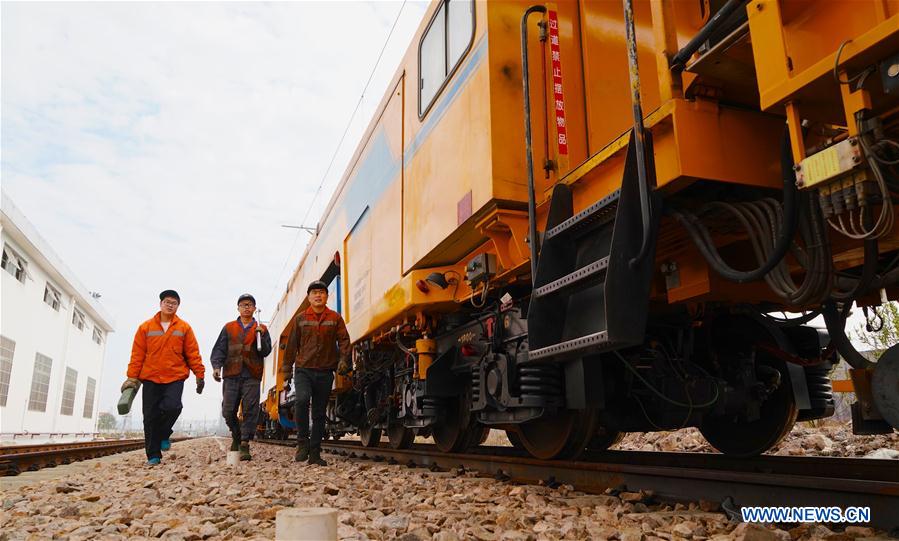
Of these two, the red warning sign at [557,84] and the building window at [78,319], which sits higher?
the building window at [78,319]

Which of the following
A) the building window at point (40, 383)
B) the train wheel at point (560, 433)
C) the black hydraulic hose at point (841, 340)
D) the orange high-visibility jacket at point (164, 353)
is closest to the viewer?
the black hydraulic hose at point (841, 340)

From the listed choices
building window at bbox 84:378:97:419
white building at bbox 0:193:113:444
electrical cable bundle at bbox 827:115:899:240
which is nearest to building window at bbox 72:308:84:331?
white building at bbox 0:193:113:444

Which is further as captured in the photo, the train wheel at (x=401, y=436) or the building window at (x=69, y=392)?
the building window at (x=69, y=392)

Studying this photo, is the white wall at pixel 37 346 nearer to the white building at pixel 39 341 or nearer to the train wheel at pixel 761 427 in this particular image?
the white building at pixel 39 341

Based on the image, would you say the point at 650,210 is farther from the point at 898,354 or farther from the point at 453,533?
the point at 453,533

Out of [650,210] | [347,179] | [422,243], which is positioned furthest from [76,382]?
[650,210]

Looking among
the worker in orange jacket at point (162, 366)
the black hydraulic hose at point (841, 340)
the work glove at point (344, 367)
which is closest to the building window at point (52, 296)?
the worker in orange jacket at point (162, 366)

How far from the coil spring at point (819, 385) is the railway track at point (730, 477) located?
1.29 feet

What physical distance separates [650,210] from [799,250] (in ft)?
1.89

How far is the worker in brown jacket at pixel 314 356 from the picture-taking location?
666 centimetres

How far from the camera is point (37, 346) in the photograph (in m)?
25.0

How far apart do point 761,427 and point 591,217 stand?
2.60 meters

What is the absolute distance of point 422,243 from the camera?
4.86 metres

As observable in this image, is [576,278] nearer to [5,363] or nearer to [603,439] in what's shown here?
[603,439]
